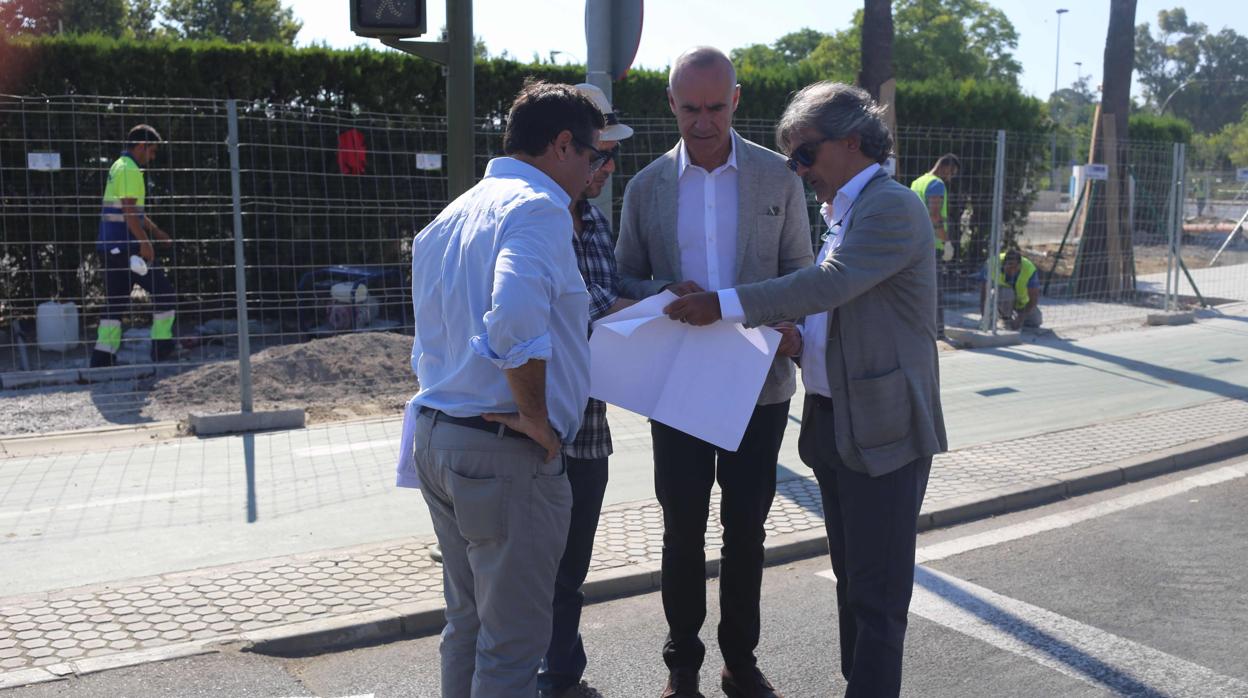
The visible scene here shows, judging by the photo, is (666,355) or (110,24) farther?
(110,24)

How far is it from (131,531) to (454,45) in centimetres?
289

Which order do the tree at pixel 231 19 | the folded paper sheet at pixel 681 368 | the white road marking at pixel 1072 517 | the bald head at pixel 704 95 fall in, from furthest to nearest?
the tree at pixel 231 19 < the white road marking at pixel 1072 517 < the bald head at pixel 704 95 < the folded paper sheet at pixel 681 368

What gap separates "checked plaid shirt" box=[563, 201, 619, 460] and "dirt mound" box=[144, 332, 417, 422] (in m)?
5.01

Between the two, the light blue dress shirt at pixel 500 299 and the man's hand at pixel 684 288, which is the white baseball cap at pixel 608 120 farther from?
the light blue dress shirt at pixel 500 299

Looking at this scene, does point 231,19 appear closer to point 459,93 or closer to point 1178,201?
point 1178,201

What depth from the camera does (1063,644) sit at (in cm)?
460

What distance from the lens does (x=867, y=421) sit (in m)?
3.38

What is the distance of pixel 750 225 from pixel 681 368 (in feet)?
1.90

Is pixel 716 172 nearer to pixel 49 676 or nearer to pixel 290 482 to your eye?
A: pixel 49 676

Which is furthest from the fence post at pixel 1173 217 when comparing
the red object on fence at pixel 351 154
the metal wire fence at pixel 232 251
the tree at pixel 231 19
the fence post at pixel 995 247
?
the tree at pixel 231 19

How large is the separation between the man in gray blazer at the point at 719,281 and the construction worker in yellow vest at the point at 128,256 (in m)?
6.68

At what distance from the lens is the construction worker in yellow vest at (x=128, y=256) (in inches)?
379

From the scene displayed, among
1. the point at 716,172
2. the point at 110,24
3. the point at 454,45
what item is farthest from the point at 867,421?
the point at 110,24

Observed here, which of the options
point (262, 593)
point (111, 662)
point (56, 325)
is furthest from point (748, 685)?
point (56, 325)
